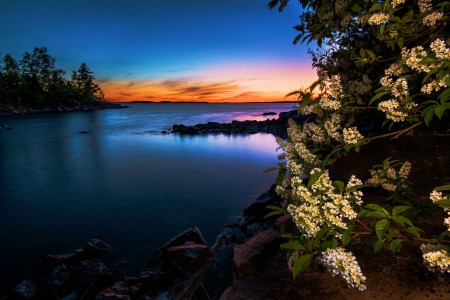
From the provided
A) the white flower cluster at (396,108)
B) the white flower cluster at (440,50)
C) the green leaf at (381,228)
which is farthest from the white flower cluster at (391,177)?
the green leaf at (381,228)

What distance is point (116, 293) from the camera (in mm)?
3883

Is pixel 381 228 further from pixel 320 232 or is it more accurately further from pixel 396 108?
pixel 396 108

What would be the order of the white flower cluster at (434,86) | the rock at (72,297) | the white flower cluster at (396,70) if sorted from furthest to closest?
the rock at (72,297) → the white flower cluster at (396,70) → the white flower cluster at (434,86)

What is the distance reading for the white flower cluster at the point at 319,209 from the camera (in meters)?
1.51

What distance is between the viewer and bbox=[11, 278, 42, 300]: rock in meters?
3.97

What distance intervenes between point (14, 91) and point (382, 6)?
87.9 metres

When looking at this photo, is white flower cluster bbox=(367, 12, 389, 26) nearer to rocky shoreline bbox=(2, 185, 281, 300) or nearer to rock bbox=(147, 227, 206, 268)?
rocky shoreline bbox=(2, 185, 281, 300)

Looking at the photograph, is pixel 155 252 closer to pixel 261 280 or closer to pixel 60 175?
pixel 261 280

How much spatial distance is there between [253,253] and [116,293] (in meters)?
2.77

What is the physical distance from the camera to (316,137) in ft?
7.93

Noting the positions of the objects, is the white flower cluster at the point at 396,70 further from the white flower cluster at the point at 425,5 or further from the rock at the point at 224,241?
the rock at the point at 224,241

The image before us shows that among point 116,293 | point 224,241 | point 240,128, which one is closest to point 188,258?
point 224,241

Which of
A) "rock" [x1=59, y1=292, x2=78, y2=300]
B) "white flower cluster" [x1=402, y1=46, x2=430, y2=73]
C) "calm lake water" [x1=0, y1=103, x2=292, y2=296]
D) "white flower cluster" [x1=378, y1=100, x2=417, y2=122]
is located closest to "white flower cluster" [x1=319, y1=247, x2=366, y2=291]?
"white flower cluster" [x1=378, y1=100, x2=417, y2=122]

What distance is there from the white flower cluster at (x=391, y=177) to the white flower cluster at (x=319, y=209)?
1002mm
